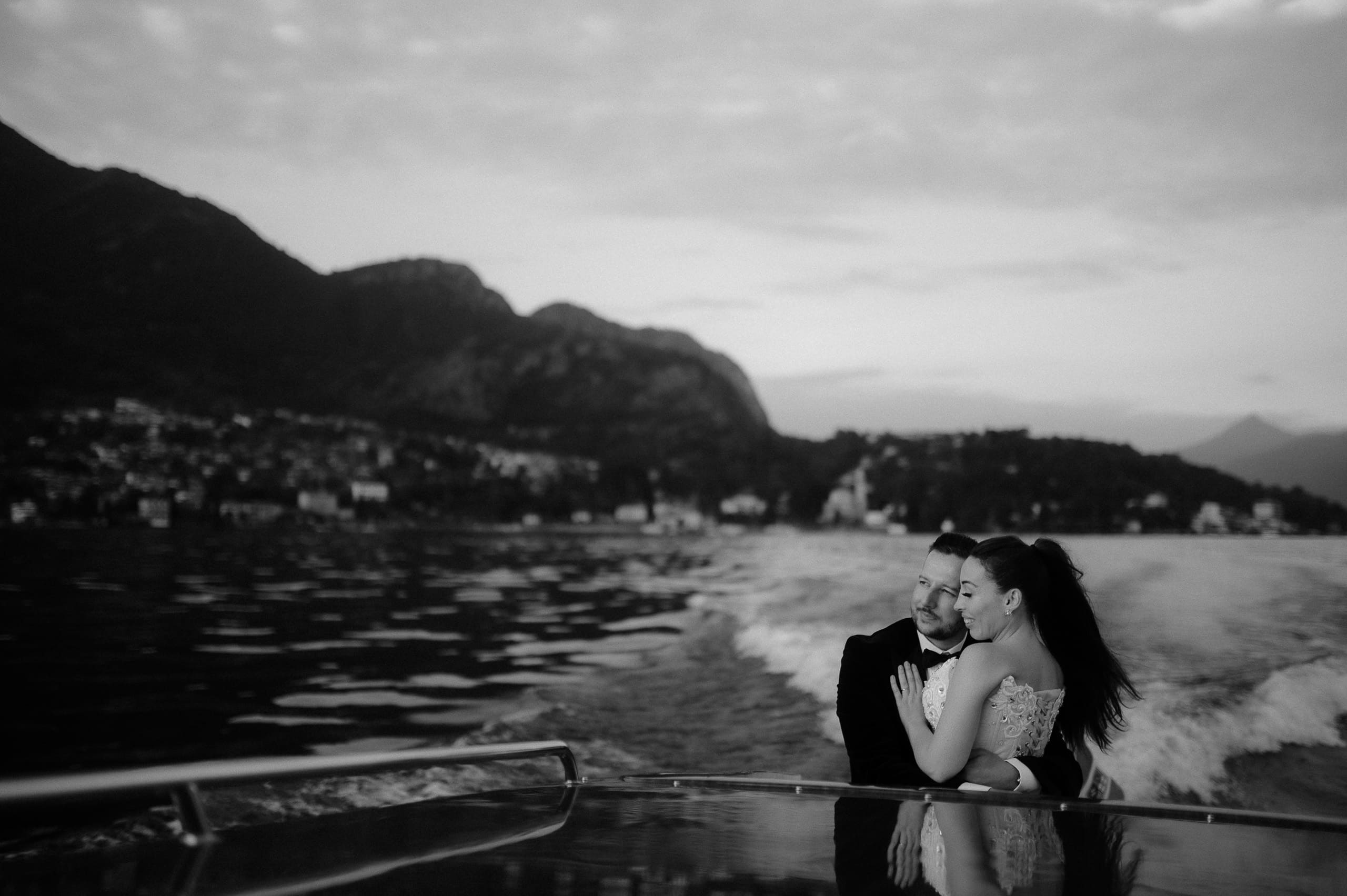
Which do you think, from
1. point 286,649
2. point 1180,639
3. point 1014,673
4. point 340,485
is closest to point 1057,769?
point 1014,673

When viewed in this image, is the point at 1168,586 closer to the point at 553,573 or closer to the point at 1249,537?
the point at 553,573

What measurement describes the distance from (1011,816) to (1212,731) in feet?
22.7

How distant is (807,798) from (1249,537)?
237ft

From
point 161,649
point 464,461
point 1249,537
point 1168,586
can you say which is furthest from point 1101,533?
point 464,461

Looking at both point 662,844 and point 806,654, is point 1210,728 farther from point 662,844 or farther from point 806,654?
point 662,844

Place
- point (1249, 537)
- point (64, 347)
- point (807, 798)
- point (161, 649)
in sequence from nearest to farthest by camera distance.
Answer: point (807, 798), point (161, 649), point (1249, 537), point (64, 347)

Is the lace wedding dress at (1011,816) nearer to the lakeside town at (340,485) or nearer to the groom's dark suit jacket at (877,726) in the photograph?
the groom's dark suit jacket at (877,726)

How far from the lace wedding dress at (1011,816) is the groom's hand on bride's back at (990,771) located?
3 cm

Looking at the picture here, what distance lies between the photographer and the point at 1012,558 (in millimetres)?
3623

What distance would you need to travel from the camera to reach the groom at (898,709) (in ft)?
11.7

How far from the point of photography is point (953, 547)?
397cm

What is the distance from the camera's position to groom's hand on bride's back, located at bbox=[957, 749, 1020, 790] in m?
3.52

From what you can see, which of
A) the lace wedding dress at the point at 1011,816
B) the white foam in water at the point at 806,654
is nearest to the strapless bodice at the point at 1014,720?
the lace wedding dress at the point at 1011,816

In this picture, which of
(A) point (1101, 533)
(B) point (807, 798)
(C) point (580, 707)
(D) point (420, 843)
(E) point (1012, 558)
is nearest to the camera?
(D) point (420, 843)
